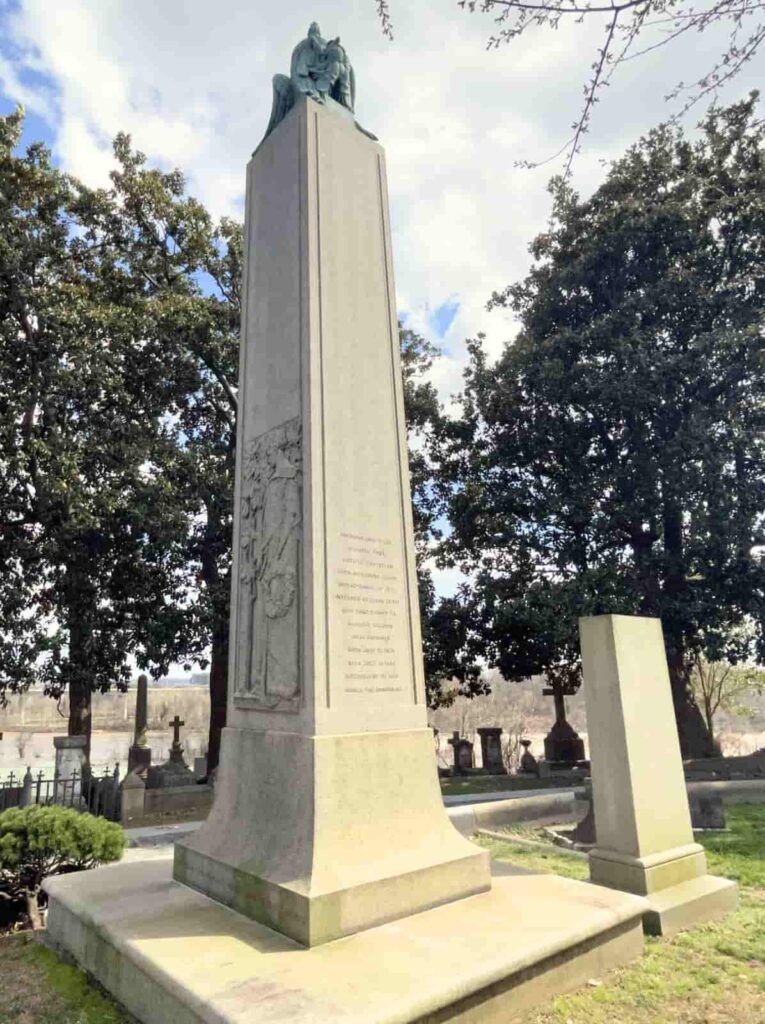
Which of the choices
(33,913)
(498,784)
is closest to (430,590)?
(498,784)

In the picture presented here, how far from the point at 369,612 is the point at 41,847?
4.01 metres

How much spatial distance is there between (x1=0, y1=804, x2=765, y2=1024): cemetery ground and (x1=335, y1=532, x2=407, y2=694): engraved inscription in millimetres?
2337

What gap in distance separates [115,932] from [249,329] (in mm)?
5233

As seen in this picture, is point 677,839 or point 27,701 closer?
point 677,839

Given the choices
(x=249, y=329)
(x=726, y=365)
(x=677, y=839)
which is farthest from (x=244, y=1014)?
(x=726, y=365)

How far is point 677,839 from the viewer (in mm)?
6059

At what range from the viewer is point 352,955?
12.4 ft

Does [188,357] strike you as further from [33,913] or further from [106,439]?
[33,913]

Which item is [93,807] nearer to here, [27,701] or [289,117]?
[289,117]

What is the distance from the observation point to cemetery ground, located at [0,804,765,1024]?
12.7 ft

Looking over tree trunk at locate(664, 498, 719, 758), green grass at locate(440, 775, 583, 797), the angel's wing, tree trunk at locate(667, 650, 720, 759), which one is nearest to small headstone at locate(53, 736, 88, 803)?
green grass at locate(440, 775, 583, 797)

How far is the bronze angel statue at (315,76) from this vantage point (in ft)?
22.0

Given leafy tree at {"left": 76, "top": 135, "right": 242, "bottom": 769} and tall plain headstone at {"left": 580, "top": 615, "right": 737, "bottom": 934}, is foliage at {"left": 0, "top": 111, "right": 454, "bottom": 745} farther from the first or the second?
tall plain headstone at {"left": 580, "top": 615, "right": 737, "bottom": 934}

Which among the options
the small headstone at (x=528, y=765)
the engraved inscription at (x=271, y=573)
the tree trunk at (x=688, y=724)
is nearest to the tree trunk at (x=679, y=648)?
the tree trunk at (x=688, y=724)
